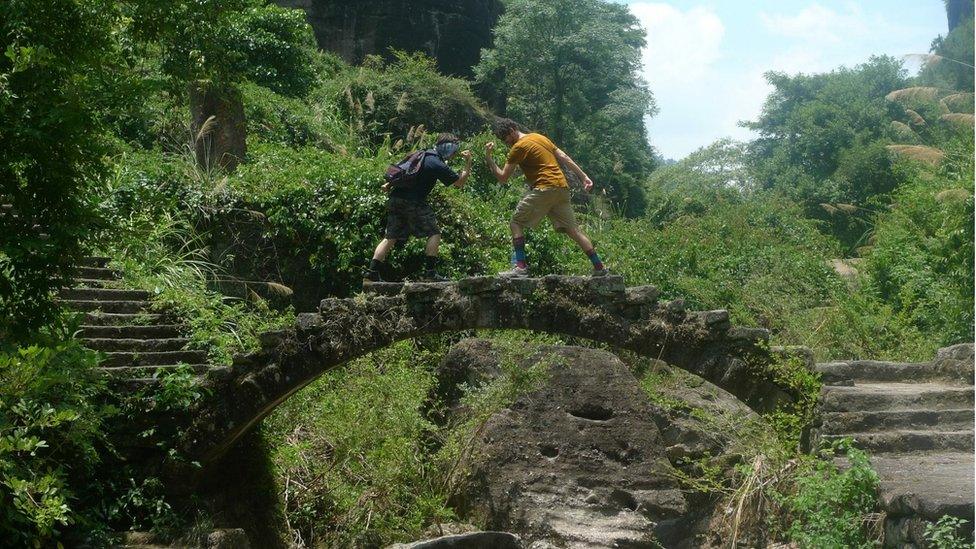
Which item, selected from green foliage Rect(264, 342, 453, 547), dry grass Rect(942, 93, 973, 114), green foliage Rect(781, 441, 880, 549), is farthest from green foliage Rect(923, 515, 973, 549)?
dry grass Rect(942, 93, 973, 114)

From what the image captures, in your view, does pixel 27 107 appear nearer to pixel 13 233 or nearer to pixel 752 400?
pixel 13 233

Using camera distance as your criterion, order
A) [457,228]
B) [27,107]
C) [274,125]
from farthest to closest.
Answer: [274,125], [457,228], [27,107]

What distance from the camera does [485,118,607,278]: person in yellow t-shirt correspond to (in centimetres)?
1088

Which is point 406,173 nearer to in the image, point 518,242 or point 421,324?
point 518,242

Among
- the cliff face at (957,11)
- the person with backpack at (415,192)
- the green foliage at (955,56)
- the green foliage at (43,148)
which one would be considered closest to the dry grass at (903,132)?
the green foliage at (955,56)

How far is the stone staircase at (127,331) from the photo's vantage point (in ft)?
37.0

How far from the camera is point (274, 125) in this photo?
21.0 meters

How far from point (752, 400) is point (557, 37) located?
1877 cm

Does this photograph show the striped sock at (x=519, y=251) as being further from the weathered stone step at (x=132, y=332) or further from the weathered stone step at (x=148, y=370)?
the weathered stone step at (x=132, y=332)

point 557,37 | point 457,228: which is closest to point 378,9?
point 557,37

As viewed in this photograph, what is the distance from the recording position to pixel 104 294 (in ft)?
41.2

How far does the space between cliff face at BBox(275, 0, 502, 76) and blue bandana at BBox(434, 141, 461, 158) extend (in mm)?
18556

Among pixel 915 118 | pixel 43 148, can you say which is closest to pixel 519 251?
pixel 43 148

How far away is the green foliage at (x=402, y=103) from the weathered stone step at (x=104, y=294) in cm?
1090
